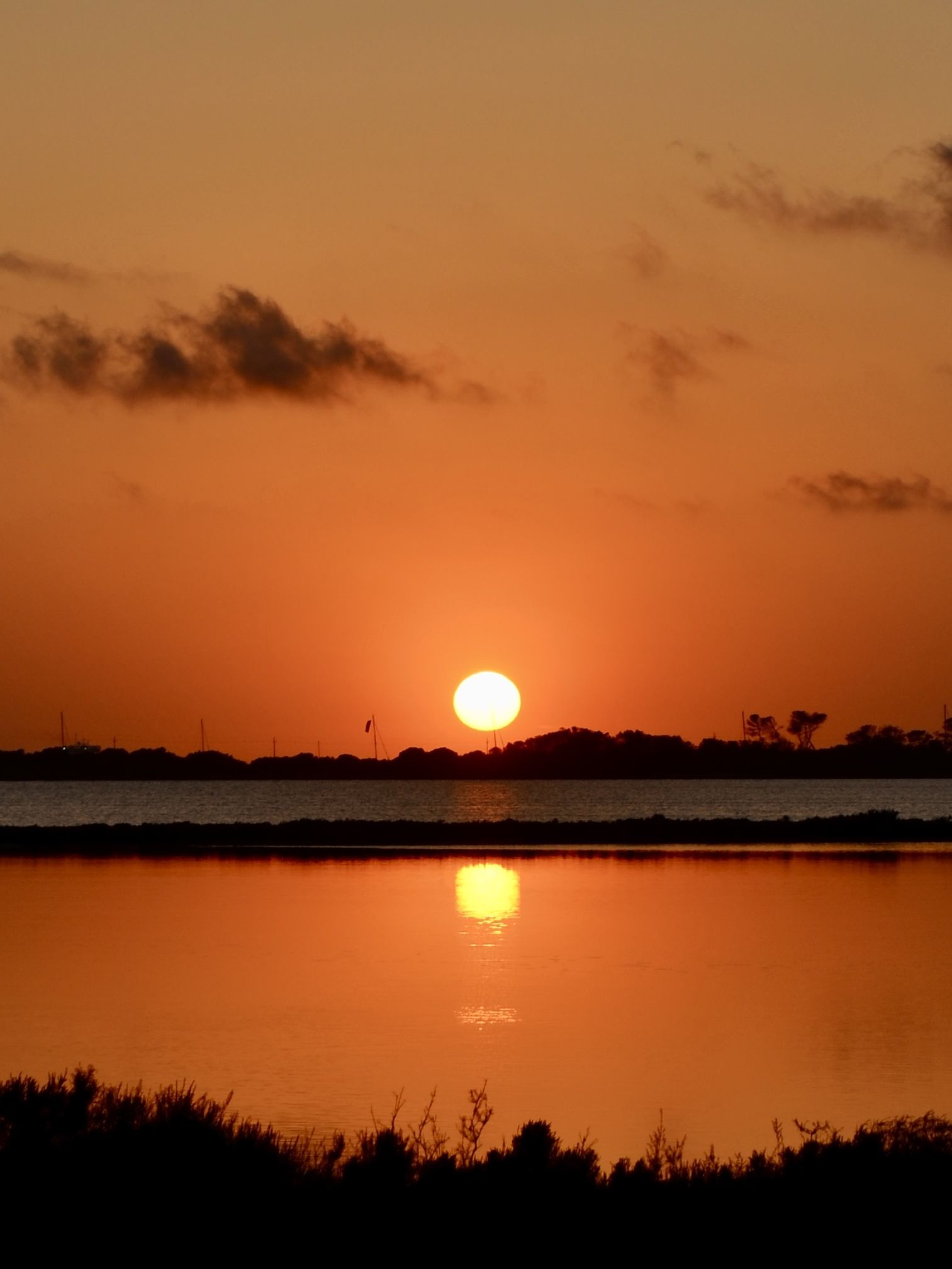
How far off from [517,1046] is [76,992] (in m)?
6.77

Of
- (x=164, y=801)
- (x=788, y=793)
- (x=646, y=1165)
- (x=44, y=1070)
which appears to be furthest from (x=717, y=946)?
(x=788, y=793)

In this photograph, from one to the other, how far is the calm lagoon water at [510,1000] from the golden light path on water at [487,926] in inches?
3.7

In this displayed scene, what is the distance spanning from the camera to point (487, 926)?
29.6 meters

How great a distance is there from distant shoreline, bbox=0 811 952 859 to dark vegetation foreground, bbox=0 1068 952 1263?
151 ft

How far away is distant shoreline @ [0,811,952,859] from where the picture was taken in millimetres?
60938

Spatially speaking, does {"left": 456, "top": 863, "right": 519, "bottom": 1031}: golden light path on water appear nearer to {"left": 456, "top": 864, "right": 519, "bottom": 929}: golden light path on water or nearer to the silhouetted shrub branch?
{"left": 456, "top": 864, "right": 519, "bottom": 929}: golden light path on water

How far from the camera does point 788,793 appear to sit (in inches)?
6757

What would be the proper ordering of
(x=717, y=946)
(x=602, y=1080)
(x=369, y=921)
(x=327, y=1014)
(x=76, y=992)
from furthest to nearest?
(x=369, y=921) < (x=717, y=946) < (x=76, y=992) < (x=327, y=1014) < (x=602, y=1080)

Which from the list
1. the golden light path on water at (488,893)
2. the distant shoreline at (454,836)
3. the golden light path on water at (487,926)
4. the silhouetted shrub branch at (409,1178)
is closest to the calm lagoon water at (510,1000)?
the golden light path on water at (487,926)

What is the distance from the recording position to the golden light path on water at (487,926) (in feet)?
64.2

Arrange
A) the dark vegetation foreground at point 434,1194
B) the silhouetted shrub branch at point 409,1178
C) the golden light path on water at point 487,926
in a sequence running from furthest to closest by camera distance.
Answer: the golden light path on water at point 487,926
the silhouetted shrub branch at point 409,1178
the dark vegetation foreground at point 434,1194

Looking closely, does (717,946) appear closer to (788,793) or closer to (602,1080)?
(602,1080)

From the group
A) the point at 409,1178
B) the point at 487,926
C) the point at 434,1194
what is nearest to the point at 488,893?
the point at 487,926

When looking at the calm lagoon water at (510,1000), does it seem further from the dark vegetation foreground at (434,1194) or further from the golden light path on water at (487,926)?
the dark vegetation foreground at (434,1194)
